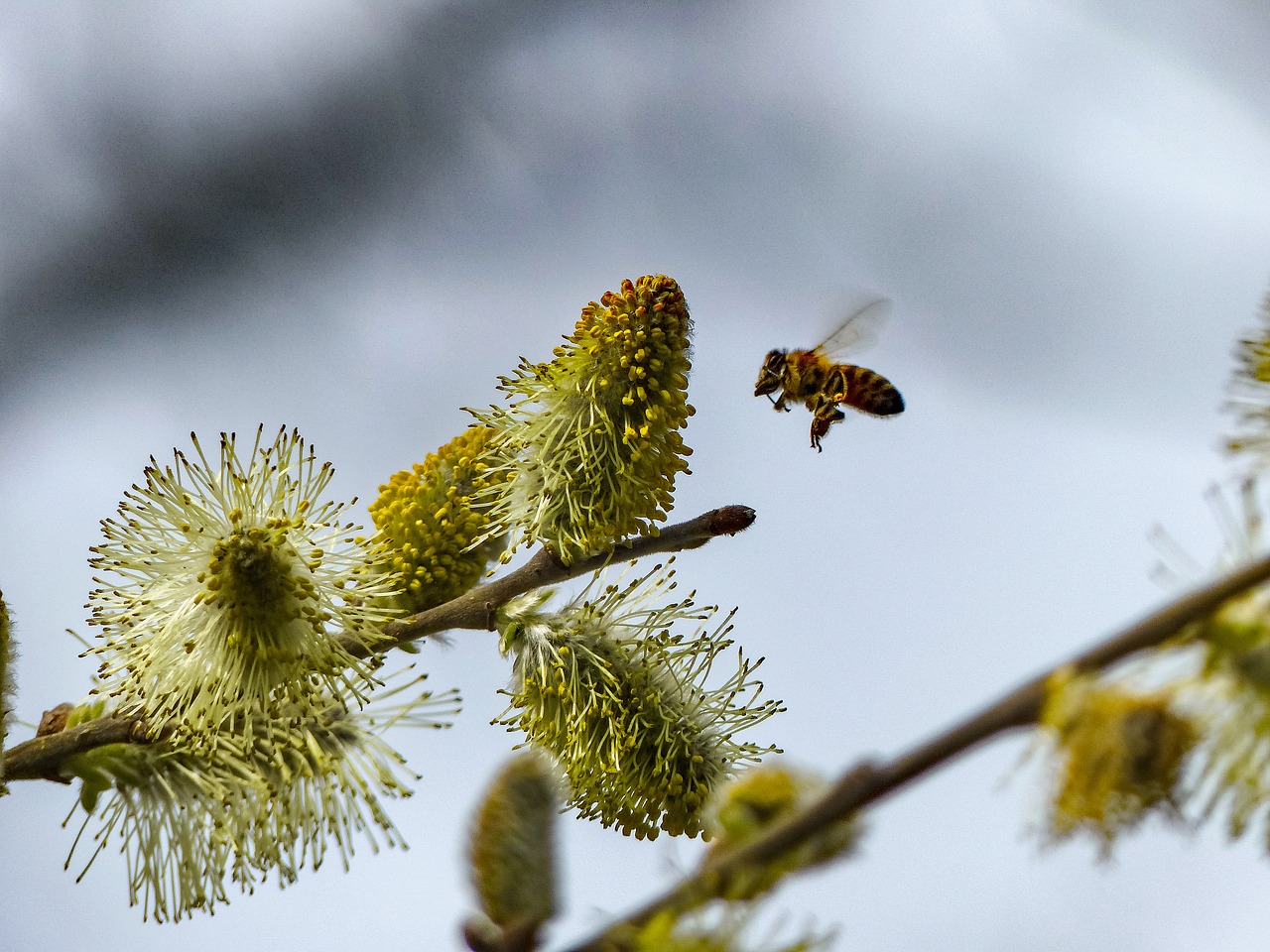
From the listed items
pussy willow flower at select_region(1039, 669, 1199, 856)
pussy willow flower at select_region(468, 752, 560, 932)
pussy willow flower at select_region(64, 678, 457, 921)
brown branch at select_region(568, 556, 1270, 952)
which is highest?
pussy willow flower at select_region(64, 678, 457, 921)

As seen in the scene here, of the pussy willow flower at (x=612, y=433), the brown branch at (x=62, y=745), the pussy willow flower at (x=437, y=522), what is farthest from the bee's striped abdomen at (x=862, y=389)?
the brown branch at (x=62, y=745)

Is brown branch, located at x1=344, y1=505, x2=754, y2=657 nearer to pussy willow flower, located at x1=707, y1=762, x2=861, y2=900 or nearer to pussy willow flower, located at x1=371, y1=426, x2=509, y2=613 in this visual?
pussy willow flower, located at x1=371, y1=426, x2=509, y2=613

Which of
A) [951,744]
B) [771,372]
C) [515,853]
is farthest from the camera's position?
[771,372]

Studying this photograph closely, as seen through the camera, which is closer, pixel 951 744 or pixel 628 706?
pixel 951 744

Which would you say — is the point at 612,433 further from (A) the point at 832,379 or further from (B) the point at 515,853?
(B) the point at 515,853

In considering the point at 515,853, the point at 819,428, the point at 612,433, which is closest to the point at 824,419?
the point at 819,428

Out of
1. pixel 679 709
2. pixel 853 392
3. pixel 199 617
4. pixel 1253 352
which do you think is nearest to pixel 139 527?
pixel 199 617

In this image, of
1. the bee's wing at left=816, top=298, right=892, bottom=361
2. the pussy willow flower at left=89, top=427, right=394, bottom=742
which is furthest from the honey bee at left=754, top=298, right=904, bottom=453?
the pussy willow flower at left=89, top=427, right=394, bottom=742

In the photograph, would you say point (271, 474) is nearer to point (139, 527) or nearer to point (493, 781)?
point (139, 527)
